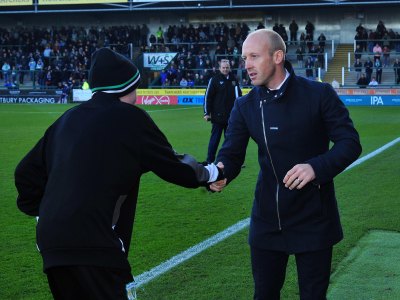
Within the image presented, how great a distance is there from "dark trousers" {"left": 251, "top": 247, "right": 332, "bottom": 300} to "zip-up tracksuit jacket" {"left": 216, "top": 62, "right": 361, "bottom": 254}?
0.06 m

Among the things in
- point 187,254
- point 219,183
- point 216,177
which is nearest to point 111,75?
point 216,177

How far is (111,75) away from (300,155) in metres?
1.15

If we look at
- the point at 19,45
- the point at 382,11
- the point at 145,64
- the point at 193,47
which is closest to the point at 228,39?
the point at 193,47

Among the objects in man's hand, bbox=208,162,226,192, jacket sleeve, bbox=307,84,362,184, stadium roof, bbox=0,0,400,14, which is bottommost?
man's hand, bbox=208,162,226,192

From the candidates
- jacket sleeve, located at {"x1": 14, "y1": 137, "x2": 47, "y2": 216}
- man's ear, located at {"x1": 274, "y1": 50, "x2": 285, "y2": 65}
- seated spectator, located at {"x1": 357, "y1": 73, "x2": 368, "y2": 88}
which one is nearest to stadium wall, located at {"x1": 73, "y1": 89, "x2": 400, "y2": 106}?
seated spectator, located at {"x1": 357, "y1": 73, "x2": 368, "y2": 88}

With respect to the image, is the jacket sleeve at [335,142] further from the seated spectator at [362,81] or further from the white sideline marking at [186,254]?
the seated spectator at [362,81]

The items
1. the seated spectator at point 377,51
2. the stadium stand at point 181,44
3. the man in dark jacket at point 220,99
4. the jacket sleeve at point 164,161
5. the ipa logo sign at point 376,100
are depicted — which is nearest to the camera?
the jacket sleeve at point 164,161

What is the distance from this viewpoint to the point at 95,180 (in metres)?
3.02

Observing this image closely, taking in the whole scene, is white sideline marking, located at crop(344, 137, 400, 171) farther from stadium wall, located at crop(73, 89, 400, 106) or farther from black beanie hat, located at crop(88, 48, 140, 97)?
stadium wall, located at crop(73, 89, 400, 106)

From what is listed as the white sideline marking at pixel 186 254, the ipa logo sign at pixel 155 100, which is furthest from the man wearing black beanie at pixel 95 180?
the ipa logo sign at pixel 155 100

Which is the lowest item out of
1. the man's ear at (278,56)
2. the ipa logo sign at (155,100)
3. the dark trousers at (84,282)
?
the ipa logo sign at (155,100)

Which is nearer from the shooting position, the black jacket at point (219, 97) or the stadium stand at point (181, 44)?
the black jacket at point (219, 97)

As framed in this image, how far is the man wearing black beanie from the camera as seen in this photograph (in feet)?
9.87

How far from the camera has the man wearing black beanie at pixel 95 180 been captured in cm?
301
